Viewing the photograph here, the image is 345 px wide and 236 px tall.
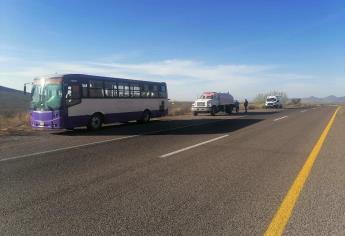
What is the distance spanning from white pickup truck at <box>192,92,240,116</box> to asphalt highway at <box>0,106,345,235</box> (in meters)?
24.2

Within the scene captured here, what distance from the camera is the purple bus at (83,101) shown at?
1689 cm

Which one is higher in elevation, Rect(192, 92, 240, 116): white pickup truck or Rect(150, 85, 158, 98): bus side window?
Rect(150, 85, 158, 98): bus side window

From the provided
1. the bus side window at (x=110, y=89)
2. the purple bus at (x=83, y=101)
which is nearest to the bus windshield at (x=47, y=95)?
the purple bus at (x=83, y=101)

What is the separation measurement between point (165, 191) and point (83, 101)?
1281 cm

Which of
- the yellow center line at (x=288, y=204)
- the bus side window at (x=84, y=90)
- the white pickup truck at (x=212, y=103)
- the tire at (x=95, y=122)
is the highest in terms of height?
the bus side window at (x=84, y=90)

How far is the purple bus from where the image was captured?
16.9 metres

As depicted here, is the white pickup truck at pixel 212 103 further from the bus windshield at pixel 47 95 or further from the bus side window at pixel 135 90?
the bus windshield at pixel 47 95

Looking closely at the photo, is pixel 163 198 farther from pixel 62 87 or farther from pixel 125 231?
pixel 62 87

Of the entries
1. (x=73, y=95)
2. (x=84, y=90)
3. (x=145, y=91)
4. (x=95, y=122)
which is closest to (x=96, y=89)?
(x=84, y=90)

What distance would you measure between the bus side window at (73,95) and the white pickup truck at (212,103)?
61.2ft

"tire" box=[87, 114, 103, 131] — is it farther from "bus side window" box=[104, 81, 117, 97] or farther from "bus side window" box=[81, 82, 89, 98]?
"bus side window" box=[104, 81, 117, 97]

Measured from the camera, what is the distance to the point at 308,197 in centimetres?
567

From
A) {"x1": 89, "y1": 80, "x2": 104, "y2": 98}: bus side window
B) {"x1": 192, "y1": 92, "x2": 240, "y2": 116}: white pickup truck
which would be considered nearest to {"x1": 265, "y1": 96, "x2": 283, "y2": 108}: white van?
{"x1": 192, "y1": 92, "x2": 240, "y2": 116}: white pickup truck

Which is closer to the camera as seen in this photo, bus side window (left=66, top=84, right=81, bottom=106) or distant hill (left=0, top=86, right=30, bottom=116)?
bus side window (left=66, top=84, right=81, bottom=106)
